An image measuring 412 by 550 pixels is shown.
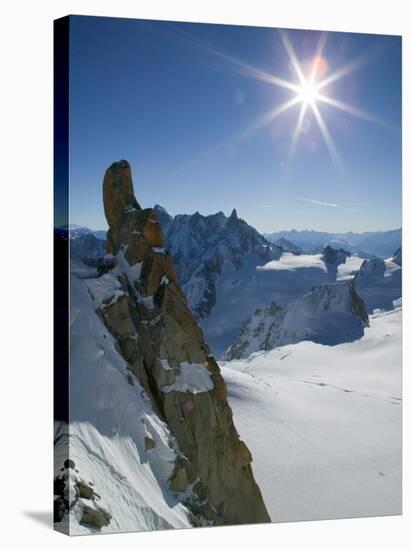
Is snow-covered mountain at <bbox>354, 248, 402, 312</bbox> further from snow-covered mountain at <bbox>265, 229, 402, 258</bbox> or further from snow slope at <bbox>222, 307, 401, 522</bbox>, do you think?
snow slope at <bbox>222, 307, 401, 522</bbox>

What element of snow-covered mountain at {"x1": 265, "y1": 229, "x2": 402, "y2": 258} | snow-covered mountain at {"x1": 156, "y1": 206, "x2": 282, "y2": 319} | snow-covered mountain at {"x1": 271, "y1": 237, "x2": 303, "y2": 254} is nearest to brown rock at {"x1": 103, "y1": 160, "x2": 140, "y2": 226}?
snow-covered mountain at {"x1": 156, "y1": 206, "x2": 282, "y2": 319}

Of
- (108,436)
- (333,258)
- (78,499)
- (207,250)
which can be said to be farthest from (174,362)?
(207,250)

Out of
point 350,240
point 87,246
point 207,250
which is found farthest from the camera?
point 207,250

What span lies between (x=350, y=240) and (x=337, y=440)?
136 inches

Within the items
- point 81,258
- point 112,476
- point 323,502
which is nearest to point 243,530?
point 323,502

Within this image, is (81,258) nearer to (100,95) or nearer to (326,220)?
(100,95)

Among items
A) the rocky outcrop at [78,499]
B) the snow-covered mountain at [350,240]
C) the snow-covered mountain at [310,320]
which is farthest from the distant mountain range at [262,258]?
the rocky outcrop at [78,499]

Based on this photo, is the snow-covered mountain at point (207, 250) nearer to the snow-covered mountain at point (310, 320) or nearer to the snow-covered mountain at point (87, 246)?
the snow-covered mountain at point (310, 320)

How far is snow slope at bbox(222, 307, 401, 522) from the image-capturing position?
1583 cm

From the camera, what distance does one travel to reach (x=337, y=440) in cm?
1592

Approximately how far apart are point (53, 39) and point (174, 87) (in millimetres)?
1955

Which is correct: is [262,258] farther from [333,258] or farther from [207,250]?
[333,258]

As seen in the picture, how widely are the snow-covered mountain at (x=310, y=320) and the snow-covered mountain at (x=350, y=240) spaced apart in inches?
29.8

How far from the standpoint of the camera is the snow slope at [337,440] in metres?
15.8
